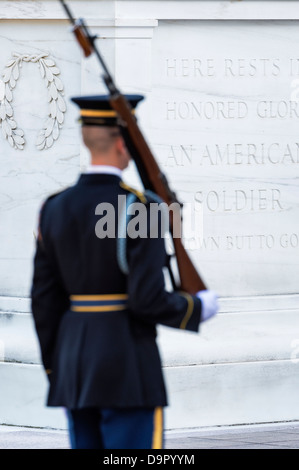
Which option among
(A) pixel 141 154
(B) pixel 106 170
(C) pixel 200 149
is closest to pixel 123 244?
(B) pixel 106 170

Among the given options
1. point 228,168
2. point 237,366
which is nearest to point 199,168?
point 228,168

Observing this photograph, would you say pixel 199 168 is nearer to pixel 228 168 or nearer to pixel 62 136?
pixel 228 168

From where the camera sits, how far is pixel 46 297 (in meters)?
4.27

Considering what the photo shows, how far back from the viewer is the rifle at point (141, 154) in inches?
163

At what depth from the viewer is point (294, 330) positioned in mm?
7441

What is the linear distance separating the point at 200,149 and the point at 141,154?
3.09 m

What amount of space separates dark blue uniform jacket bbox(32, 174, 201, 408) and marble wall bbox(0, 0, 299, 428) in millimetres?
2988

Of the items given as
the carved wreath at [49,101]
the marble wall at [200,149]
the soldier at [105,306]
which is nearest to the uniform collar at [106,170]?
the soldier at [105,306]

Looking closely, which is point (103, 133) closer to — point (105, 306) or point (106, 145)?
point (106, 145)

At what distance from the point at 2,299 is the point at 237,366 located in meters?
1.48

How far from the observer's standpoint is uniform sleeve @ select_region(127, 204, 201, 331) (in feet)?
13.1

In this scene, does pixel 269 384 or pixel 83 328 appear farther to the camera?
pixel 269 384

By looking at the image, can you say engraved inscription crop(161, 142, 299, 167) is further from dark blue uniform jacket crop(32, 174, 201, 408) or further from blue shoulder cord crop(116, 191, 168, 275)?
blue shoulder cord crop(116, 191, 168, 275)

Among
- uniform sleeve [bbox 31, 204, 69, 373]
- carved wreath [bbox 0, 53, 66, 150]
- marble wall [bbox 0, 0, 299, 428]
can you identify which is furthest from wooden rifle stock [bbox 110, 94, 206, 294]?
carved wreath [bbox 0, 53, 66, 150]
